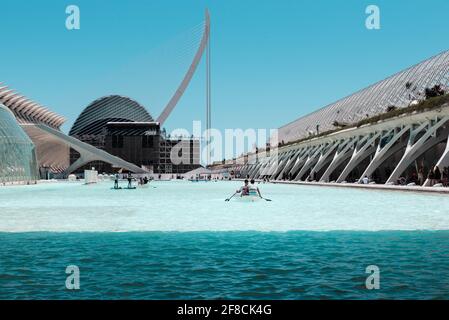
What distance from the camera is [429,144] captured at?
123 ft

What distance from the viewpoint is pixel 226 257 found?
9.36m

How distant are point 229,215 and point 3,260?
9.13 metres

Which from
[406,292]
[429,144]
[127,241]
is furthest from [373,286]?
[429,144]

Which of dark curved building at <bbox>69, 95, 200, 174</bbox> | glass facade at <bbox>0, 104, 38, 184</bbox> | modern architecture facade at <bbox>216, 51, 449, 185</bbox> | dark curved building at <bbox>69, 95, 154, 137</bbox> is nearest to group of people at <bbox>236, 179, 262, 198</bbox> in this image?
modern architecture facade at <bbox>216, 51, 449, 185</bbox>

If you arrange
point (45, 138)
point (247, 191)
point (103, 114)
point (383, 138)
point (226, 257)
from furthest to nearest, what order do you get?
point (103, 114) → point (45, 138) → point (383, 138) → point (247, 191) → point (226, 257)

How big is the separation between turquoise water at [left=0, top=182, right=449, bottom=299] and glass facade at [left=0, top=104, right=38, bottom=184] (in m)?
50.1

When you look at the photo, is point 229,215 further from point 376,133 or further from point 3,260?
point 376,133

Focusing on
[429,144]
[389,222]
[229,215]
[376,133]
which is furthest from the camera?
[376,133]

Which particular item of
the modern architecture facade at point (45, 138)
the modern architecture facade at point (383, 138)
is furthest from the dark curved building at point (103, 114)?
the modern architecture facade at point (383, 138)

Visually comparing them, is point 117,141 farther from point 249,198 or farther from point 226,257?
point 226,257

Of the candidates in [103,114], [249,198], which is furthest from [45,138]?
[249,198]

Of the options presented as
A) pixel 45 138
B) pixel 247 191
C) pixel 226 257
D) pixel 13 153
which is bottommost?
pixel 226 257

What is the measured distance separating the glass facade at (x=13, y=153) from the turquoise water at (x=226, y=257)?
164 feet

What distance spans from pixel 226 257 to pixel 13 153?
202 feet
